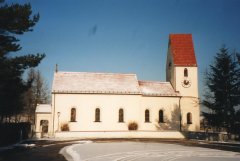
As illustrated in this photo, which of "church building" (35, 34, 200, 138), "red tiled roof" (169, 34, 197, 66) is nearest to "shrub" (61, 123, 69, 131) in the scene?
"church building" (35, 34, 200, 138)

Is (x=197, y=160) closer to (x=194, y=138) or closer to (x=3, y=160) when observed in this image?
(x=3, y=160)

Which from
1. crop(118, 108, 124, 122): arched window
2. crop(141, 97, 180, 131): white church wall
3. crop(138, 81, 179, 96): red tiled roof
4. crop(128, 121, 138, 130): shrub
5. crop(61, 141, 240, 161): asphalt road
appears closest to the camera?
crop(61, 141, 240, 161): asphalt road

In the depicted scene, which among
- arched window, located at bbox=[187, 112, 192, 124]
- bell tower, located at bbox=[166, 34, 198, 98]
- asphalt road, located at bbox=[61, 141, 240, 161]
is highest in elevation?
bell tower, located at bbox=[166, 34, 198, 98]

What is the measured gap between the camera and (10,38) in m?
22.9

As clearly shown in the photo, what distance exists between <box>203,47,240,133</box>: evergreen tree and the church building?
6614 millimetres

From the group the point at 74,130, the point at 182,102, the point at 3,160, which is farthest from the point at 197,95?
the point at 3,160

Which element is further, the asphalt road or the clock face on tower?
the clock face on tower

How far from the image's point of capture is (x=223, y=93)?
3488cm

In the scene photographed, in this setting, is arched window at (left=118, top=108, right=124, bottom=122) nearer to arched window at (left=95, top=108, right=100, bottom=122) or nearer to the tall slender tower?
arched window at (left=95, top=108, right=100, bottom=122)

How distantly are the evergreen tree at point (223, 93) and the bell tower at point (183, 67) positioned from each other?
991cm

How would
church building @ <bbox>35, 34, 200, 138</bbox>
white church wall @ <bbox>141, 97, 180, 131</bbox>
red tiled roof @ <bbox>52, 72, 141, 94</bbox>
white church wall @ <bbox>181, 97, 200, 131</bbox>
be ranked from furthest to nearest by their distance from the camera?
white church wall @ <bbox>181, 97, 200, 131</bbox> < white church wall @ <bbox>141, 97, 180, 131</bbox> < red tiled roof @ <bbox>52, 72, 141, 94</bbox> < church building @ <bbox>35, 34, 200, 138</bbox>

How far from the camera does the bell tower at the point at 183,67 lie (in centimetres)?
4628

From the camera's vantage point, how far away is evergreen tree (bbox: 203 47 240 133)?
3450 centimetres

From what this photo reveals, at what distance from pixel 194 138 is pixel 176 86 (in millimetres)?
9945
